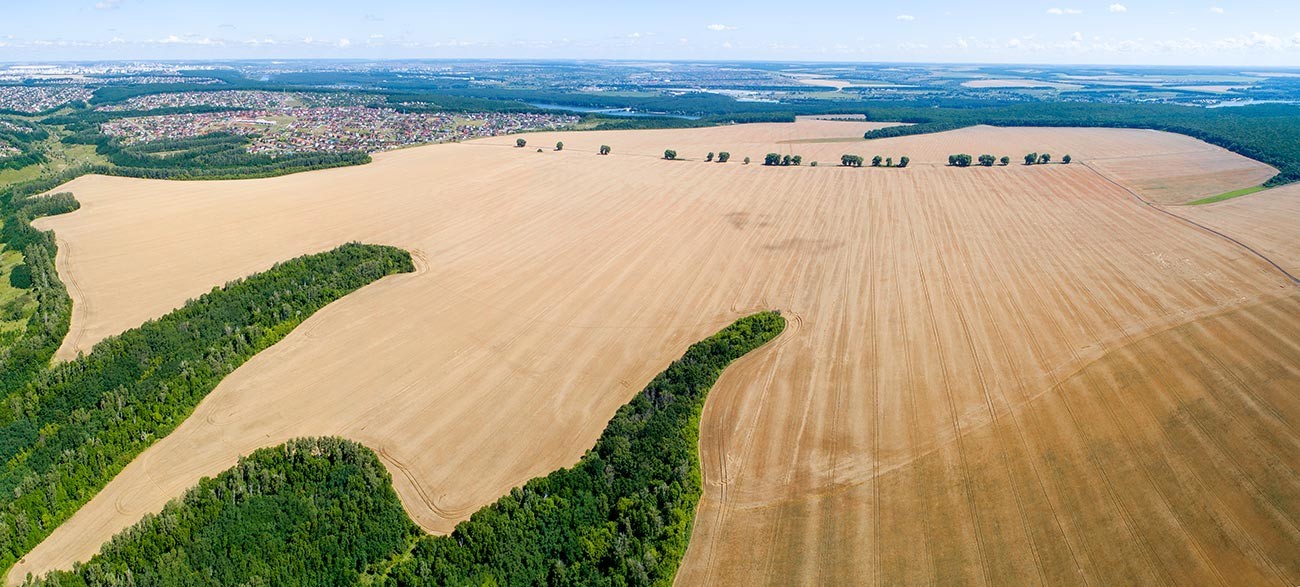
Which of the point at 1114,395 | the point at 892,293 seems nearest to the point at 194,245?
the point at 892,293

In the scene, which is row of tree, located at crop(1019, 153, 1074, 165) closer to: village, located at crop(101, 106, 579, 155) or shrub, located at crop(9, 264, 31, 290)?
village, located at crop(101, 106, 579, 155)

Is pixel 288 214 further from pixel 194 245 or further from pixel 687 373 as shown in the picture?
pixel 687 373

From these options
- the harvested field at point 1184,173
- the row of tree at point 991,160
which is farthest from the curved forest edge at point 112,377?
the harvested field at point 1184,173

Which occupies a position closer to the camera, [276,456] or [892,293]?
[276,456]

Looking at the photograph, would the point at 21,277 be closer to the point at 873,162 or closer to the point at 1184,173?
the point at 873,162

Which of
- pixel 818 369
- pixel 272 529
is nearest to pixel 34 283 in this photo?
pixel 272 529
